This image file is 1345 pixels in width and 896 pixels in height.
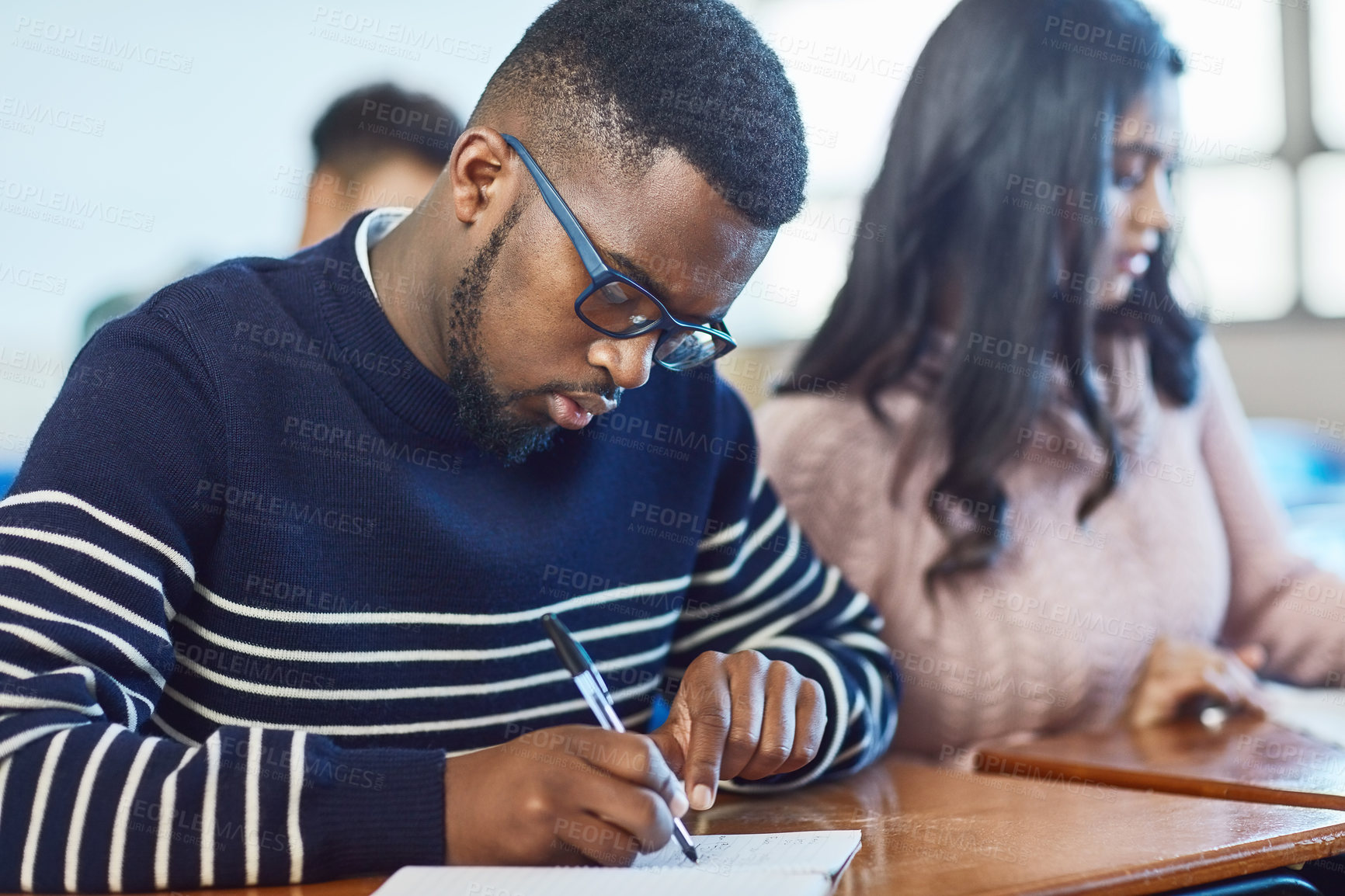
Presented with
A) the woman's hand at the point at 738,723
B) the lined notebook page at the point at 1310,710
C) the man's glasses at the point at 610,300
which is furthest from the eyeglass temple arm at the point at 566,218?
the lined notebook page at the point at 1310,710

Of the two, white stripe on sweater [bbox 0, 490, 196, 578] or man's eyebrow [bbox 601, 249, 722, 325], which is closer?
white stripe on sweater [bbox 0, 490, 196, 578]

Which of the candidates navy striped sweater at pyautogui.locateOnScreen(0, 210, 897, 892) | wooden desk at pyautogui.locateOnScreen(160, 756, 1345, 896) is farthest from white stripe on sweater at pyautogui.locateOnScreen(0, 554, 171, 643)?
wooden desk at pyautogui.locateOnScreen(160, 756, 1345, 896)

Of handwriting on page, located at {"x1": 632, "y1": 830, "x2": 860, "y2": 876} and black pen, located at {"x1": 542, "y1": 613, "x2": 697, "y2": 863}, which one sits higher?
black pen, located at {"x1": 542, "y1": 613, "x2": 697, "y2": 863}

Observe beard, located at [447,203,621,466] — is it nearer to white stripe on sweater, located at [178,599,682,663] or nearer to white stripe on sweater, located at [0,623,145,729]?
white stripe on sweater, located at [178,599,682,663]

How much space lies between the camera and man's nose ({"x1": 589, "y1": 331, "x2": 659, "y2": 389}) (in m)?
1.00

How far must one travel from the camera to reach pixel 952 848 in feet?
2.81

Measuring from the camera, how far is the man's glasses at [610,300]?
0.96m

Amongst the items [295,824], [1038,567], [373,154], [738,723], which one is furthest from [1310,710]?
[373,154]

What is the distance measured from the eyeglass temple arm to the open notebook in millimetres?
477

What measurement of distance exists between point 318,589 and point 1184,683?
1.22 metres

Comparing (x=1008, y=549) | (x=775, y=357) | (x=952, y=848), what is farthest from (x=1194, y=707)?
(x=952, y=848)

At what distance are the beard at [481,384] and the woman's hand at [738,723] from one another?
28 cm

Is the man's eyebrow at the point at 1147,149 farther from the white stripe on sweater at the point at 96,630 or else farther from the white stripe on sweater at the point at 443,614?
the white stripe on sweater at the point at 96,630

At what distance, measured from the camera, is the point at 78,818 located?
0.74 m
